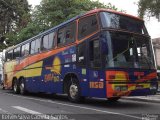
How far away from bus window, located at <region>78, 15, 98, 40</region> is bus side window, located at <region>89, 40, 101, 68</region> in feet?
1.75

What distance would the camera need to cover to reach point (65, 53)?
15.3 metres

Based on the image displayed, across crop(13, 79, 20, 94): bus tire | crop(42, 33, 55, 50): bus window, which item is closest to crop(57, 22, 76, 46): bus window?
crop(42, 33, 55, 50): bus window

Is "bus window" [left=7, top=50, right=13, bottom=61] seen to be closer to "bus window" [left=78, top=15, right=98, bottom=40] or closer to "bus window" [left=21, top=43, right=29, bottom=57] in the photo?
"bus window" [left=21, top=43, right=29, bottom=57]

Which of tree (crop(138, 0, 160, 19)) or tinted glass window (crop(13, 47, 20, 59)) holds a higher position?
tree (crop(138, 0, 160, 19))

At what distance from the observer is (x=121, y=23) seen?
528 inches

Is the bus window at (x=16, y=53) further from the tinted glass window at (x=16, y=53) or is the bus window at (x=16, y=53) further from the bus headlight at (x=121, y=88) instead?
the bus headlight at (x=121, y=88)

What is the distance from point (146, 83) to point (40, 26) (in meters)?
23.1

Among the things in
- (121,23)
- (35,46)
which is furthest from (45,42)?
(121,23)

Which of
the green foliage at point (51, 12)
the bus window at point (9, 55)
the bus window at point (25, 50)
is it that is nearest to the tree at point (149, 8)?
the bus window at point (25, 50)

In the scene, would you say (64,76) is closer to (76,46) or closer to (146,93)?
(76,46)

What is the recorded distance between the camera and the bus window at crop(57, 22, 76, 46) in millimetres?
15008

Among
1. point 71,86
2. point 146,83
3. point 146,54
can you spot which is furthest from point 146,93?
point 71,86

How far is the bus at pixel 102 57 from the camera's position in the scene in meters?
12.5

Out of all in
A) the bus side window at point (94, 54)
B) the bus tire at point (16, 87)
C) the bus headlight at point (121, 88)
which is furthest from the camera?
the bus tire at point (16, 87)
